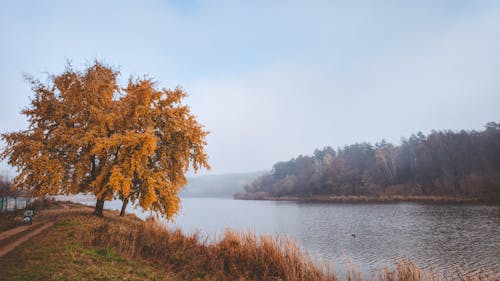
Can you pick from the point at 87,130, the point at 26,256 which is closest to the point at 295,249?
the point at 26,256

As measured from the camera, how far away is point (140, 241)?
1424cm

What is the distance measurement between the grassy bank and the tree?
2884 millimetres

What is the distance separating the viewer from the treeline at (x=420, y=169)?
6581cm

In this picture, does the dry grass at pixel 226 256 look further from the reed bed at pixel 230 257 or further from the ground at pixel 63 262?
the ground at pixel 63 262

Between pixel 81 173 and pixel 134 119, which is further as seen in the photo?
pixel 134 119

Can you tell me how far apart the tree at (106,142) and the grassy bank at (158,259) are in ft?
9.46

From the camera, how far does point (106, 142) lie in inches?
630

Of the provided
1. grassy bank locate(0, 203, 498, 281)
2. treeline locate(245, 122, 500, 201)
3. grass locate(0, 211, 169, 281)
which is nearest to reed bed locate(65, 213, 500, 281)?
grassy bank locate(0, 203, 498, 281)

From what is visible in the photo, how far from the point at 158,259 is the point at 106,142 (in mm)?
7859

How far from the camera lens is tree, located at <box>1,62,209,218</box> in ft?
54.1

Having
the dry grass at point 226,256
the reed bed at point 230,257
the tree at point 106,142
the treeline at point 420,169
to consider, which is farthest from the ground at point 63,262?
the treeline at point 420,169

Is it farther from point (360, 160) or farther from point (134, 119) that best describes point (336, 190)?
point (134, 119)

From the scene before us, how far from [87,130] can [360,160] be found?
10815 cm

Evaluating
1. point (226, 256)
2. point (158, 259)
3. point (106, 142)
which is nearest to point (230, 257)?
point (226, 256)
